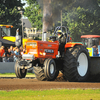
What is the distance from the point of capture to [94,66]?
14633 millimetres

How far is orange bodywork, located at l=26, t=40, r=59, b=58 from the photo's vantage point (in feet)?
43.1

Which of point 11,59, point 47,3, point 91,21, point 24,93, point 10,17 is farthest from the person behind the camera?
point 91,21

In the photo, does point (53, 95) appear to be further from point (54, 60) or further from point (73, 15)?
point (73, 15)

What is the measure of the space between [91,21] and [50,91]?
43639 mm

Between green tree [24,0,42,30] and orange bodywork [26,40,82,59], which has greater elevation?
green tree [24,0,42,30]

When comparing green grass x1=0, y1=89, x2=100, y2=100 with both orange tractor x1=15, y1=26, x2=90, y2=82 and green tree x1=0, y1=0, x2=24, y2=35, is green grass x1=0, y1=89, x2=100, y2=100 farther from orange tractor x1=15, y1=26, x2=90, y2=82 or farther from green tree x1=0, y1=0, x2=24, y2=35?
green tree x1=0, y1=0, x2=24, y2=35

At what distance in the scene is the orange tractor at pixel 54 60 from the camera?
1294 cm

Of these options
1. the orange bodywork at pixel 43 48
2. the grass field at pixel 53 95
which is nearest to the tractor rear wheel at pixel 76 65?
the orange bodywork at pixel 43 48

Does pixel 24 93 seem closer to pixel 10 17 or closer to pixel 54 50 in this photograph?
pixel 54 50

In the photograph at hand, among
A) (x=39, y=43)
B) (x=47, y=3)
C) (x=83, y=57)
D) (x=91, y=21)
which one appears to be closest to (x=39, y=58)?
(x=39, y=43)

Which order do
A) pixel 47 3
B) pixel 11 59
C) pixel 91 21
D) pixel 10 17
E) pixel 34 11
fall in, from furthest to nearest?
pixel 34 11
pixel 91 21
pixel 10 17
pixel 47 3
pixel 11 59

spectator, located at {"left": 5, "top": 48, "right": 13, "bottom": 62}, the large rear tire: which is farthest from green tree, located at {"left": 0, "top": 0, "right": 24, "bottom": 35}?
the large rear tire

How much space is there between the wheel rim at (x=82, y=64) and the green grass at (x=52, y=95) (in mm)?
4352

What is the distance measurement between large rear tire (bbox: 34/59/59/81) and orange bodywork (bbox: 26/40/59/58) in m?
0.58
